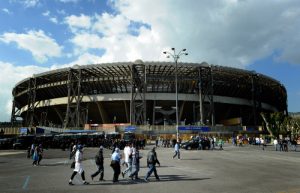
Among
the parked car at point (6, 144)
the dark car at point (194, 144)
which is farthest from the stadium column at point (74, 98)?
the dark car at point (194, 144)

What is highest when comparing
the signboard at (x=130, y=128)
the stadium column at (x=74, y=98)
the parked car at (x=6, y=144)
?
the stadium column at (x=74, y=98)

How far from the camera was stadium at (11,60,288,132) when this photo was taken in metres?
76.5

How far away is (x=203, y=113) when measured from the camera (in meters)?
80.8

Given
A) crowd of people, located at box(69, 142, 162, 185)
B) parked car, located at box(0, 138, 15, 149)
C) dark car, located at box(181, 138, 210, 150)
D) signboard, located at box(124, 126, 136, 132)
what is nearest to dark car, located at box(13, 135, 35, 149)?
parked car, located at box(0, 138, 15, 149)

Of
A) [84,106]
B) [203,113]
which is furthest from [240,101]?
[84,106]

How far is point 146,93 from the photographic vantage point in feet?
261

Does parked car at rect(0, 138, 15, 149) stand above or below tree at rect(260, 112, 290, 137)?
below

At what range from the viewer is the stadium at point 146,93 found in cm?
7650

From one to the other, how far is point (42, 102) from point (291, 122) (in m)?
62.3

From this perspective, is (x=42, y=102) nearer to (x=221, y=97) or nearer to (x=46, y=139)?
(x=46, y=139)

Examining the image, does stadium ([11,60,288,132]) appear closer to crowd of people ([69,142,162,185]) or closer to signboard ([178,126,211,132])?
signboard ([178,126,211,132])

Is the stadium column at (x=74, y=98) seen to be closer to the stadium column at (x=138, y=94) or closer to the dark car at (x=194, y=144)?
the stadium column at (x=138, y=94)

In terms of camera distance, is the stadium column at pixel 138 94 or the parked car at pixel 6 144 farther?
the stadium column at pixel 138 94

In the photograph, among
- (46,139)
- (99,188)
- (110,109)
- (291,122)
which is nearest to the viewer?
(99,188)
